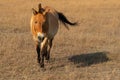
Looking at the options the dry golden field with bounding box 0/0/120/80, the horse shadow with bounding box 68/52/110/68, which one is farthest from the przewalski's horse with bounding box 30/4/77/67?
the horse shadow with bounding box 68/52/110/68

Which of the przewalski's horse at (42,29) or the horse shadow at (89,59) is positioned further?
the horse shadow at (89,59)

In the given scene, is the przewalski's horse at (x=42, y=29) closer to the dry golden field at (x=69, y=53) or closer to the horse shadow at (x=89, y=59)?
the dry golden field at (x=69, y=53)

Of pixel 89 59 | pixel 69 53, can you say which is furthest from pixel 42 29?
pixel 69 53

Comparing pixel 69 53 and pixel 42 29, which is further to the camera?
pixel 69 53

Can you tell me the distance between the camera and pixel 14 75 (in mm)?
8219

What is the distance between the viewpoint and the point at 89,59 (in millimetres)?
10055

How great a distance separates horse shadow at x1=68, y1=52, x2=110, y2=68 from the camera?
9586 mm

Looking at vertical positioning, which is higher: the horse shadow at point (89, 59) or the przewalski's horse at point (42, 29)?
the przewalski's horse at point (42, 29)

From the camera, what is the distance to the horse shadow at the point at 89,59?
959cm

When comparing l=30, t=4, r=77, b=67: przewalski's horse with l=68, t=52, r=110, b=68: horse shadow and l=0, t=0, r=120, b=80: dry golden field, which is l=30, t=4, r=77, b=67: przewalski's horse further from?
l=68, t=52, r=110, b=68: horse shadow

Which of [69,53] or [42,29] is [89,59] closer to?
[69,53]

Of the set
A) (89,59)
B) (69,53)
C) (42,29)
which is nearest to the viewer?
(42,29)

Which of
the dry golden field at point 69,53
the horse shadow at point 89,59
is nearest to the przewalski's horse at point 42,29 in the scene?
the dry golden field at point 69,53

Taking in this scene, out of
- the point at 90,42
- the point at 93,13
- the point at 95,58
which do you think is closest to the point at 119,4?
the point at 93,13
